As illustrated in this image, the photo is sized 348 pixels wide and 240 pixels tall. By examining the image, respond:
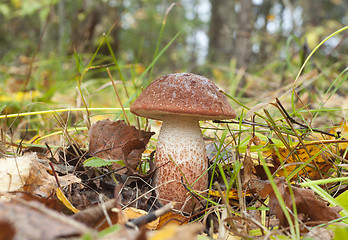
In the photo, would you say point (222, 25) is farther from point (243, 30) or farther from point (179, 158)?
point (179, 158)

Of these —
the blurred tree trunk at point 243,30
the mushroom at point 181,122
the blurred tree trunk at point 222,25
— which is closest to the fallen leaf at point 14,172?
the mushroom at point 181,122

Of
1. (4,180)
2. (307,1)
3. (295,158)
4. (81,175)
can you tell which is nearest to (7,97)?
(81,175)

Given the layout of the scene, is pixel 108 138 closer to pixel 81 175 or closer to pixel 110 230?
pixel 81 175

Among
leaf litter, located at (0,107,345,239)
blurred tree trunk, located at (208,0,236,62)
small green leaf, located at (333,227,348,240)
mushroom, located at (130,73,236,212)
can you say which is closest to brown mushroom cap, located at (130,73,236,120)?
A: mushroom, located at (130,73,236,212)

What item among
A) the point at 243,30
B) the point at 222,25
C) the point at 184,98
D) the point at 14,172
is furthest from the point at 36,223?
the point at 222,25

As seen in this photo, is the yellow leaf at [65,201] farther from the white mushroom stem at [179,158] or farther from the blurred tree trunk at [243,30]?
the blurred tree trunk at [243,30]

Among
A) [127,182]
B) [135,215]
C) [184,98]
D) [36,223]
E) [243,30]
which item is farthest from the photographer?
[243,30]

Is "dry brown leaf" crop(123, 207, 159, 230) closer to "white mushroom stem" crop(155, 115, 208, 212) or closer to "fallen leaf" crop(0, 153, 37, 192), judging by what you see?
"white mushroom stem" crop(155, 115, 208, 212)
